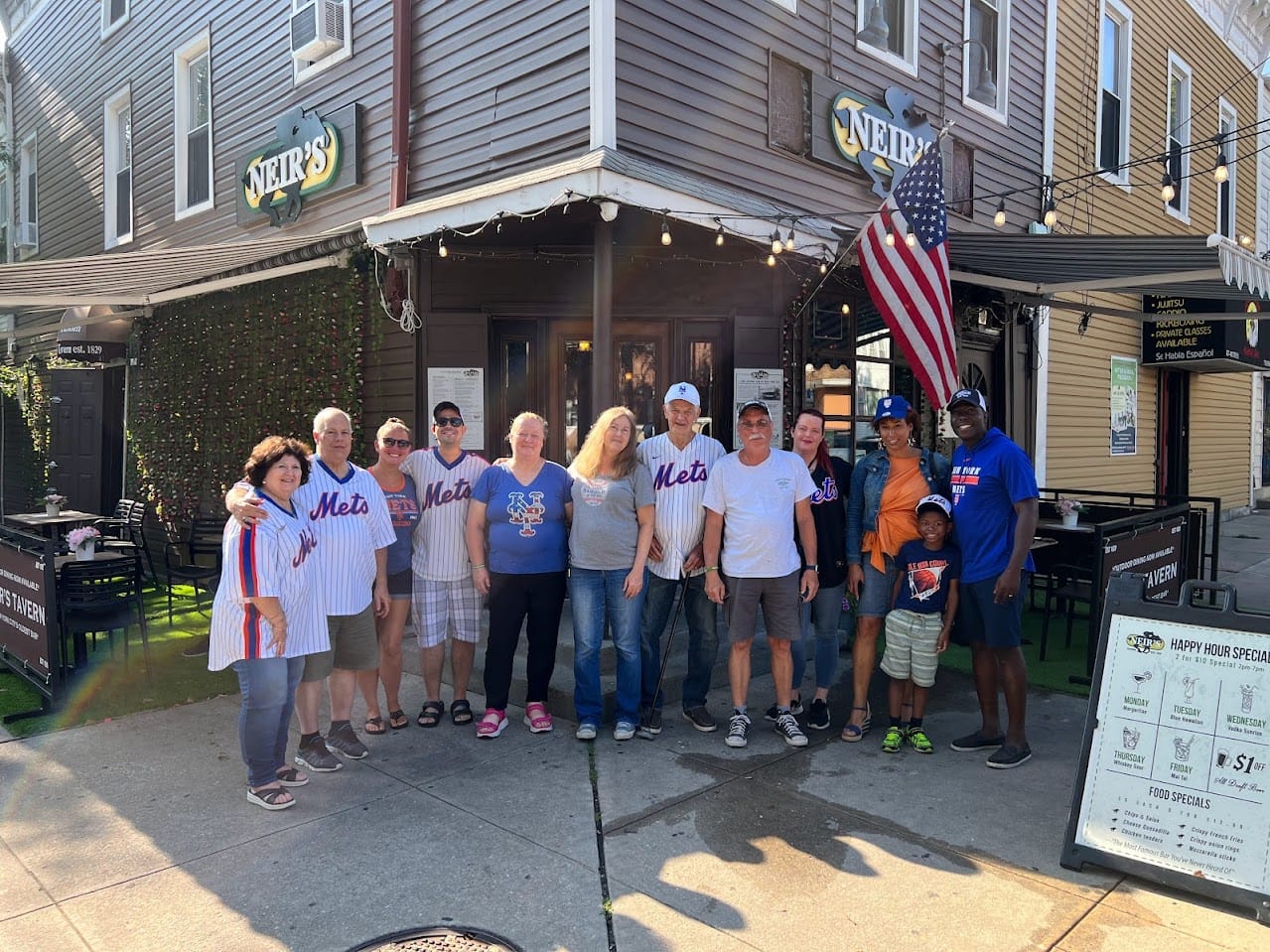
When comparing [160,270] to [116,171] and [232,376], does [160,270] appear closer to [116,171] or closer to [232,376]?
[232,376]

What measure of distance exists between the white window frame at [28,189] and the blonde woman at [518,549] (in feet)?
47.4

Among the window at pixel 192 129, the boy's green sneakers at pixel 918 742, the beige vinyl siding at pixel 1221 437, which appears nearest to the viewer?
the boy's green sneakers at pixel 918 742

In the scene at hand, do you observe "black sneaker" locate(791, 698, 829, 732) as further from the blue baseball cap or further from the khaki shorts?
the khaki shorts

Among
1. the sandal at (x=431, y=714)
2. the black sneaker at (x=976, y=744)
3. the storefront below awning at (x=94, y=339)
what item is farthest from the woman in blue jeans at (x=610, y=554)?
the storefront below awning at (x=94, y=339)

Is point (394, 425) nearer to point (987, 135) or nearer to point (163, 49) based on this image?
point (987, 135)

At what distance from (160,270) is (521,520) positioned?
5.17m

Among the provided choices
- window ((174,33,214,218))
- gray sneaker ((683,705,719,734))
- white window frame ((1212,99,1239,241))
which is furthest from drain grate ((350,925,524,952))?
white window frame ((1212,99,1239,241))

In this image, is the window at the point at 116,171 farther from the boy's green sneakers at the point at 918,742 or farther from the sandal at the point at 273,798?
the boy's green sneakers at the point at 918,742

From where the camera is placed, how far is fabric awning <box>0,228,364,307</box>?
7.43m

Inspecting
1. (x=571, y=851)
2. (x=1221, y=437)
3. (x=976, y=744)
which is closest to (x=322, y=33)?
(x=571, y=851)

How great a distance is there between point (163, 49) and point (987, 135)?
10.1m

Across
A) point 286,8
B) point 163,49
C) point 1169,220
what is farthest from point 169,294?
point 1169,220

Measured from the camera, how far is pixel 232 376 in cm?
A: 941

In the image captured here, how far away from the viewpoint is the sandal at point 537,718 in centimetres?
491
